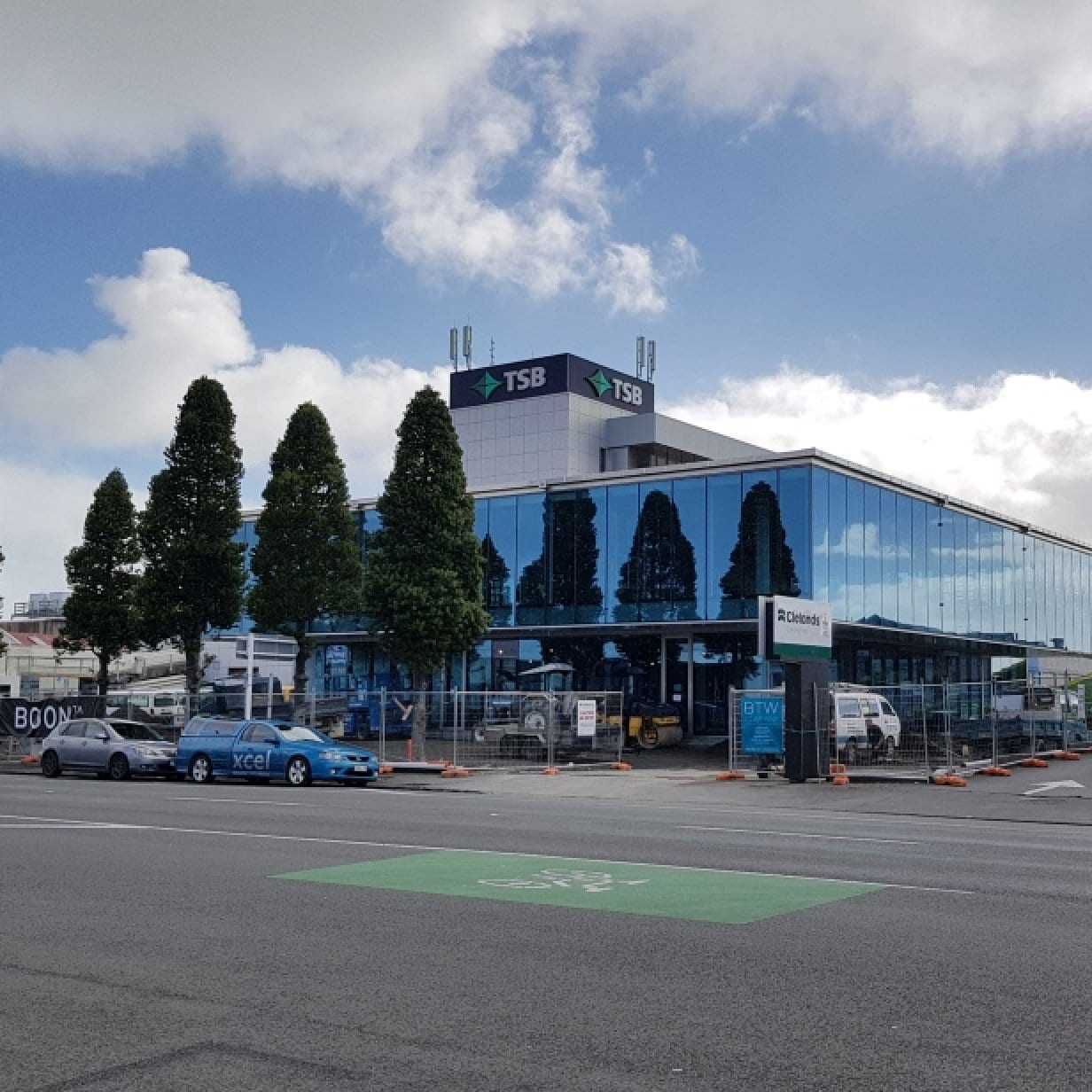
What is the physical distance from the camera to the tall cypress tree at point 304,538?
1581 inches

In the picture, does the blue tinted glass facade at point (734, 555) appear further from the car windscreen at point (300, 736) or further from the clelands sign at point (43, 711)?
the car windscreen at point (300, 736)

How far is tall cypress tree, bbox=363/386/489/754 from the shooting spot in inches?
1449

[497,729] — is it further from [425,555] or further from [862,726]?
[862,726]

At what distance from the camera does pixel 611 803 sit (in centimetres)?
2364

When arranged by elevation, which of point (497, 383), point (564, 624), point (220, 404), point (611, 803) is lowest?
point (611, 803)

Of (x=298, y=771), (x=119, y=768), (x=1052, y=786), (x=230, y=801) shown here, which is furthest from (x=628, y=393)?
(x=230, y=801)

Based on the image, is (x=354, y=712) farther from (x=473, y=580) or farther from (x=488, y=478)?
(x=488, y=478)

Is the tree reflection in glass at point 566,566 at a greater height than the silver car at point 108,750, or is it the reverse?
the tree reflection in glass at point 566,566

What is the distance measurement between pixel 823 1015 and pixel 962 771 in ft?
75.4

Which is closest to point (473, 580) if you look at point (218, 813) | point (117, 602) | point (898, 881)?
point (117, 602)

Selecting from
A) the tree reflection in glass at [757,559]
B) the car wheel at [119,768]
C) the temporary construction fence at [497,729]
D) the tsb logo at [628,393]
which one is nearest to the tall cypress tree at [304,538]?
the temporary construction fence at [497,729]

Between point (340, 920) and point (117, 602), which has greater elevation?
point (117, 602)

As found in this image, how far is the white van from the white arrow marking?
10.8 feet

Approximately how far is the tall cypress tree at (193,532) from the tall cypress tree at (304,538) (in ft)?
3.10
